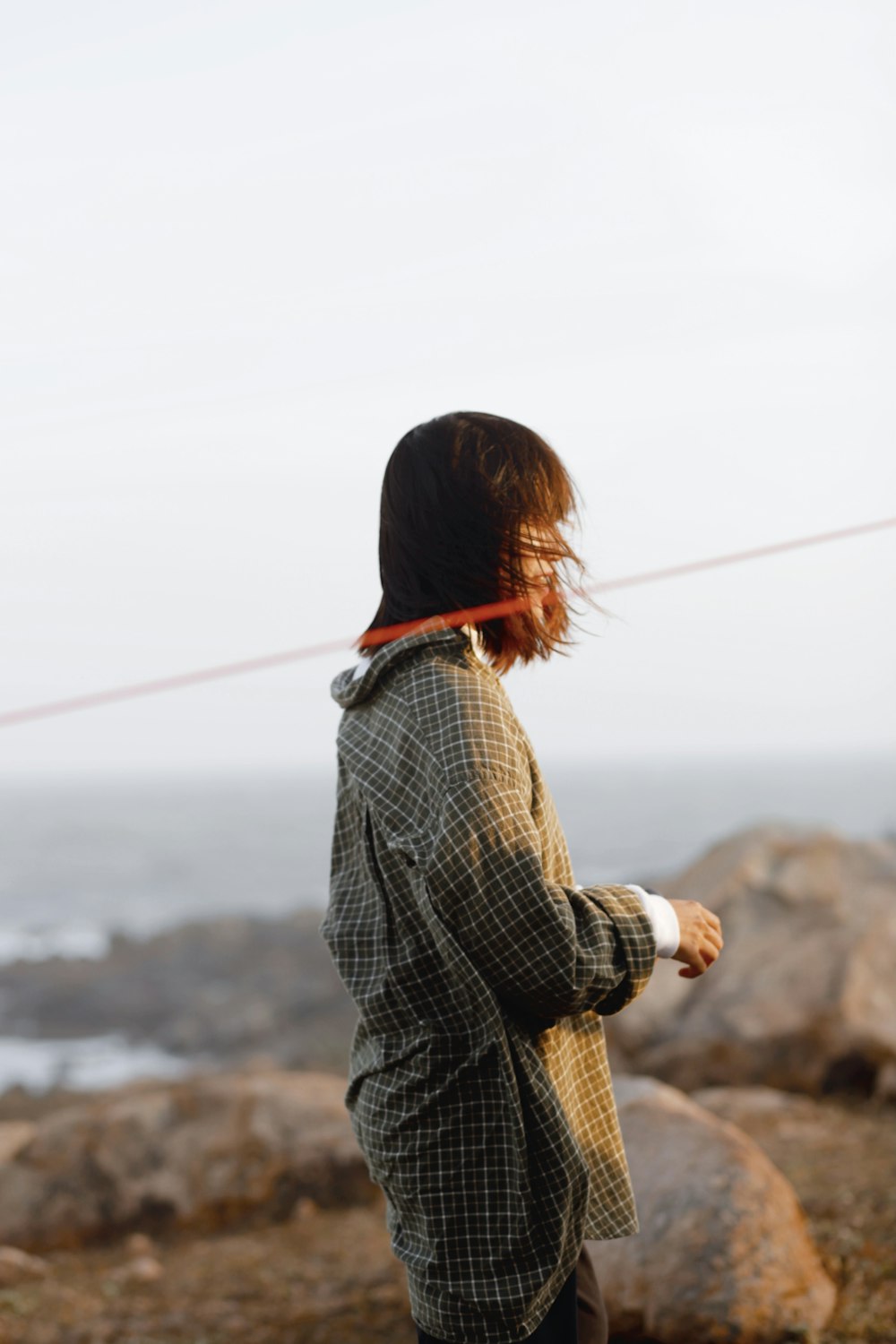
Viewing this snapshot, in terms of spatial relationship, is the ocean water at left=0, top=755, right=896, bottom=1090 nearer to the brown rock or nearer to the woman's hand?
the brown rock

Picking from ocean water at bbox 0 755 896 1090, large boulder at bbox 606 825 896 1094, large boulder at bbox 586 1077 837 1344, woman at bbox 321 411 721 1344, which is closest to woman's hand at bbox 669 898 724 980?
woman at bbox 321 411 721 1344

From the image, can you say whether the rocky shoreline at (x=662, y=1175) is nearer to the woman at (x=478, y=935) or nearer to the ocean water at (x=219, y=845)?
the woman at (x=478, y=935)

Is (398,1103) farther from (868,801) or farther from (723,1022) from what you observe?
(868,801)

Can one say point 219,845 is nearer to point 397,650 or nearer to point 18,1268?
point 18,1268

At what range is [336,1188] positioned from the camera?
12.4 feet

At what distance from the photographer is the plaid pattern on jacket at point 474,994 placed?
1299 millimetres

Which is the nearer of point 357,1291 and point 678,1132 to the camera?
point 678,1132

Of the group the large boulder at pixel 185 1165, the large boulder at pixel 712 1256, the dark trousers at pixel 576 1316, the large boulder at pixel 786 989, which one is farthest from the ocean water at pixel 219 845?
the dark trousers at pixel 576 1316

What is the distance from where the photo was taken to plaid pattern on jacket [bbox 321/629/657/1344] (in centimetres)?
130

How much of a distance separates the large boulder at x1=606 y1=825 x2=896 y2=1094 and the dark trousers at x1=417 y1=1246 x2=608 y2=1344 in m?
A: 2.46

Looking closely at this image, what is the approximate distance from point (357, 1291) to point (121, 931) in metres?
12.2

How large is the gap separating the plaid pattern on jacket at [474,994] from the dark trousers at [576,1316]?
3cm

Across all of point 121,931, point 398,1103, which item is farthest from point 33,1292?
point 121,931

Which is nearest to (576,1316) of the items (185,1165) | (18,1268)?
(18,1268)
